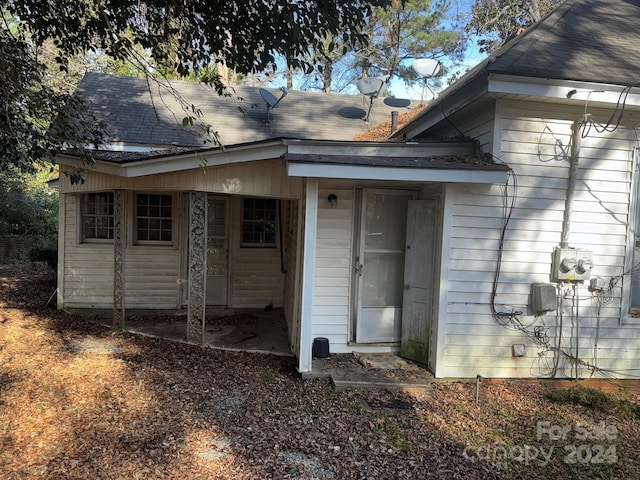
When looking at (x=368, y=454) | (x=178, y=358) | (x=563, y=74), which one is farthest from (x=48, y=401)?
(x=563, y=74)

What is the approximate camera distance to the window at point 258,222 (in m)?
8.44

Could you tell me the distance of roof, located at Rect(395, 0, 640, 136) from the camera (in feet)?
14.6

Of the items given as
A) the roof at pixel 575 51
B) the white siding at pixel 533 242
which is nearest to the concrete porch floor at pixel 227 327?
the white siding at pixel 533 242

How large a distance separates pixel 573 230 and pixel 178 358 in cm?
501

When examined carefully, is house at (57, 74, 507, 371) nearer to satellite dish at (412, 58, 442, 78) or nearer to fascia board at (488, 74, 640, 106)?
fascia board at (488, 74, 640, 106)

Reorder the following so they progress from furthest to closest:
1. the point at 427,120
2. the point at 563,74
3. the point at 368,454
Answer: the point at 427,120
the point at 563,74
the point at 368,454

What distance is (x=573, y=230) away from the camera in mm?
4922

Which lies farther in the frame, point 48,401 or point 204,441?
point 48,401

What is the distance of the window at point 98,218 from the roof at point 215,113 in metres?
1.28

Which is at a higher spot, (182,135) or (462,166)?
(182,135)

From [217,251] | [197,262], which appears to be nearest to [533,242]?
[197,262]

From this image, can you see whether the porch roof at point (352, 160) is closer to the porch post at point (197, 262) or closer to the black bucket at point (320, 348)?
the porch post at point (197, 262)

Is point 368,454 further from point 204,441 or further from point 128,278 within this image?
point 128,278

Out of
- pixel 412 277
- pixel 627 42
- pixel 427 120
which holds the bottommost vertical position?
pixel 412 277
